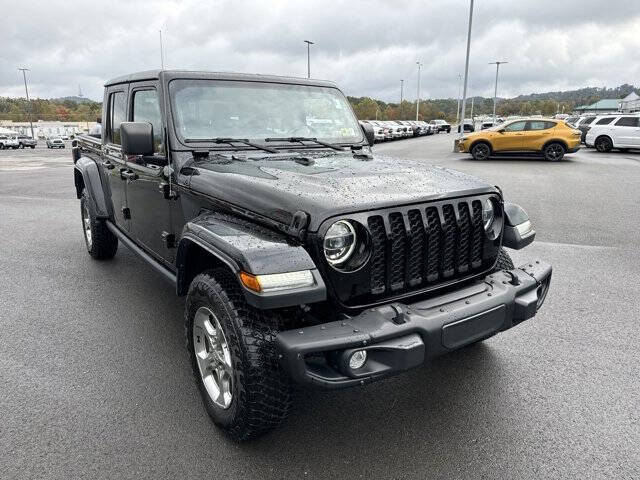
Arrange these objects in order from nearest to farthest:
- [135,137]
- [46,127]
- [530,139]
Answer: [135,137]
[530,139]
[46,127]

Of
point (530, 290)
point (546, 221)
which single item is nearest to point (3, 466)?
point (530, 290)

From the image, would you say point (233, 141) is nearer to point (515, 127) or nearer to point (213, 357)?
point (213, 357)

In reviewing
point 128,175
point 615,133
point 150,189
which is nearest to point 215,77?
point 150,189

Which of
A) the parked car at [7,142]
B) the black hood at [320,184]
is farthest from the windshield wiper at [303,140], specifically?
the parked car at [7,142]

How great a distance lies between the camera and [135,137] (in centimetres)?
304

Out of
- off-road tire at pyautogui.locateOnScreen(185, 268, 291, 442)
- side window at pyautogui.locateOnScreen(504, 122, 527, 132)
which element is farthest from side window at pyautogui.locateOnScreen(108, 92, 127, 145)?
side window at pyautogui.locateOnScreen(504, 122, 527, 132)

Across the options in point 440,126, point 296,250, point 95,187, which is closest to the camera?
point 296,250

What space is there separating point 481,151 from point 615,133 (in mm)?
7186

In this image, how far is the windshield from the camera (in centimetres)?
336

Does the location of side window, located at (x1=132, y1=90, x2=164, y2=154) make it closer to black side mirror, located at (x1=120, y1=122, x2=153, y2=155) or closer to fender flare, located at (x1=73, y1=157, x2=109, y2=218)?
black side mirror, located at (x1=120, y1=122, x2=153, y2=155)

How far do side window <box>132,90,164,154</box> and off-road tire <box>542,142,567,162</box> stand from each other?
16.4 metres

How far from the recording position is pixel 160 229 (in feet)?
11.7

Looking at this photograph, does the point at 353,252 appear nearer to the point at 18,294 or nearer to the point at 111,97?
the point at 111,97

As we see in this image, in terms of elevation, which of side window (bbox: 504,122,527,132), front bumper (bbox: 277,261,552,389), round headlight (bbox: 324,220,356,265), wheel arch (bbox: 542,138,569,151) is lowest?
front bumper (bbox: 277,261,552,389)
